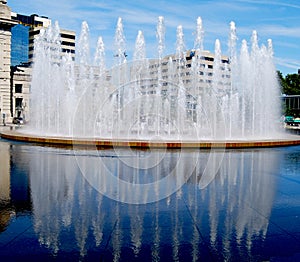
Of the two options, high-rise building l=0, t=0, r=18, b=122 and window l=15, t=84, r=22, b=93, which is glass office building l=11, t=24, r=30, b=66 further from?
high-rise building l=0, t=0, r=18, b=122

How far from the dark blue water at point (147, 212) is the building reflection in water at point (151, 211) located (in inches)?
0.5

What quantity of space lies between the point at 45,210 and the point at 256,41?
22.3 m

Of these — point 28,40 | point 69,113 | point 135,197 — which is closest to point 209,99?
point 69,113

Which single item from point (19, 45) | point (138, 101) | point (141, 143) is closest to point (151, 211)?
point (141, 143)

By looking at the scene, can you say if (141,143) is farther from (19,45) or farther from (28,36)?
(28,36)

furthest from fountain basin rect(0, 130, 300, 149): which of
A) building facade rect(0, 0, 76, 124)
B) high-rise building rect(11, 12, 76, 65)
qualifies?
high-rise building rect(11, 12, 76, 65)

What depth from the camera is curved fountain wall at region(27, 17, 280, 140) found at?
2452cm

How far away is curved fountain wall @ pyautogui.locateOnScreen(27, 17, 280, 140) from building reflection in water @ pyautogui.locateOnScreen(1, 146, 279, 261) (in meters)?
12.4

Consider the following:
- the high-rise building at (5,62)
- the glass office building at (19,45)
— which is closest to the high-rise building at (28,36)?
the glass office building at (19,45)

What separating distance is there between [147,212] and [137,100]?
2433 cm

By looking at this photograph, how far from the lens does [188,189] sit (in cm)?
790

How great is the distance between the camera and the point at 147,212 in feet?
20.3

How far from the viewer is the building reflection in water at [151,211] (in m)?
4.71

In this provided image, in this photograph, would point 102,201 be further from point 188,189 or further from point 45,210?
point 188,189
